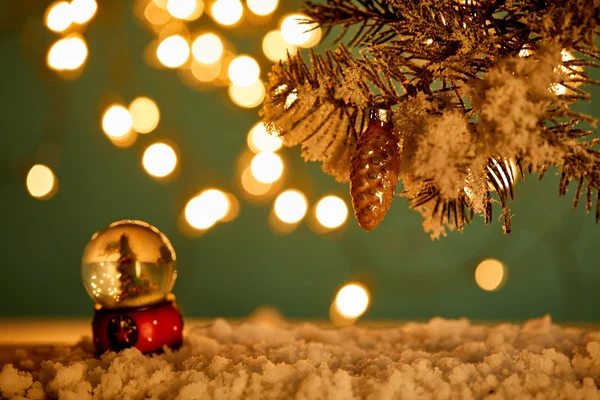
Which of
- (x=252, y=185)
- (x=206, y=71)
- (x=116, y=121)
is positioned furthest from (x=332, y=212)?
(x=116, y=121)

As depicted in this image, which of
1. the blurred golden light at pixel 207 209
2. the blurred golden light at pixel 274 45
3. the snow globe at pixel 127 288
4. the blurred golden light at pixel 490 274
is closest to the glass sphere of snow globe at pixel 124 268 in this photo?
the snow globe at pixel 127 288

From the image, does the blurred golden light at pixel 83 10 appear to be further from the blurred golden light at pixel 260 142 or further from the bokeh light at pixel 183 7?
the blurred golden light at pixel 260 142

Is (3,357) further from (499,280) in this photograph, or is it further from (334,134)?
(499,280)

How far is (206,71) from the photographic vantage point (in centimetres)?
124

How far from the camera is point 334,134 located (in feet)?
2.03

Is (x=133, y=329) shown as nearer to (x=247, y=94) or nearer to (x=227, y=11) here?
(x=247, y=94)

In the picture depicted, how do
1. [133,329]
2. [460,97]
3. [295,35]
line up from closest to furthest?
[460,97]
[133,329]
[295,35]

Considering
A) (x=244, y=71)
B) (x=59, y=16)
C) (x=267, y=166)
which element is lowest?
(x=267, y=166)

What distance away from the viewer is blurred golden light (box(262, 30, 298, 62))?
4.01 ft

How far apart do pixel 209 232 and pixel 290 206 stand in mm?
205

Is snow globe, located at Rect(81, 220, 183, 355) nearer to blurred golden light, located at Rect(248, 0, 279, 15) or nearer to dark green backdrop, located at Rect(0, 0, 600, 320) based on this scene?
dark green backdrop, located at Rect(0, 0, 600, 320)

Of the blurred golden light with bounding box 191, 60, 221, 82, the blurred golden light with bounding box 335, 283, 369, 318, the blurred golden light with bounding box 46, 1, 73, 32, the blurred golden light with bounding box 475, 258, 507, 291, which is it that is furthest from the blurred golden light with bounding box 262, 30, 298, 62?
the blurred golden light with bounding box 475, 258, 507, 291

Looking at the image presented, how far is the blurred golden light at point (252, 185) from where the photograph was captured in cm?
125

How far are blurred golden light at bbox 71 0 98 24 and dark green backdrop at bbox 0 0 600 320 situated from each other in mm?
18
